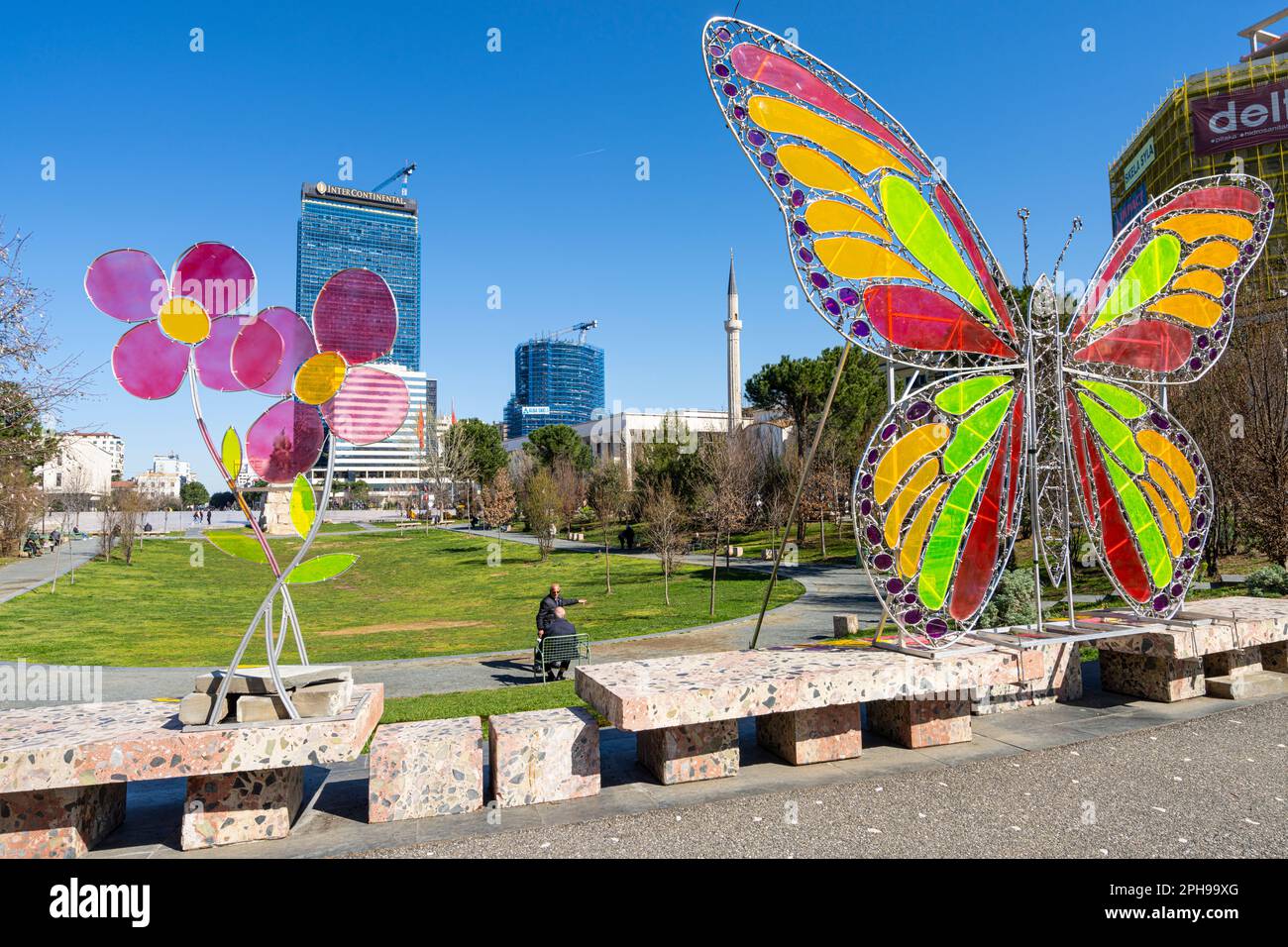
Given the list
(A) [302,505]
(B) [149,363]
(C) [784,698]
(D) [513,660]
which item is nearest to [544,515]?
(D) [513,660]

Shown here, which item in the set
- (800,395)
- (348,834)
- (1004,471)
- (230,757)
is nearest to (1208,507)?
(1004,471)

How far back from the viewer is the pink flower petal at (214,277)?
5.25 m

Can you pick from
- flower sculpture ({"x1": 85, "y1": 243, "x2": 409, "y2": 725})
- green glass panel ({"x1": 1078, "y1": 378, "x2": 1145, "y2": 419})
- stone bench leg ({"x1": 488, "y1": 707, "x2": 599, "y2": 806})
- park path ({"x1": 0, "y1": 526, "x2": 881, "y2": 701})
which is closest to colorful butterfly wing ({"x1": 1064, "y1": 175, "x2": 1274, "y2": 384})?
green glass panel ({"x1": 1078, "y1": 378, "x2": 1145, "y2": 419})

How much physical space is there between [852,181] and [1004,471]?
2872mm

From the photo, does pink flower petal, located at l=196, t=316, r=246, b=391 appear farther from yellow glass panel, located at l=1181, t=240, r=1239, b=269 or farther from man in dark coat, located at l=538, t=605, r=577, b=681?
yellow glass panel, located at l=1181, t=240, r=1239, b=269

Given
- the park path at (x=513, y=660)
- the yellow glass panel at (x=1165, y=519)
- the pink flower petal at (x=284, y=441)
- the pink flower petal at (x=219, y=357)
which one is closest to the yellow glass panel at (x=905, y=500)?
the yellow glass panel at (x=1165, y=519)

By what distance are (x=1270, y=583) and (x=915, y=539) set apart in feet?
26.1

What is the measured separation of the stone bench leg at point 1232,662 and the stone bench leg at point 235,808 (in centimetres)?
919

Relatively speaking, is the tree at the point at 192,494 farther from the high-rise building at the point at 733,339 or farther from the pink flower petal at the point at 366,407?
the pink flower petal at the point at 366,407

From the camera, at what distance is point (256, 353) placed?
5.49 m

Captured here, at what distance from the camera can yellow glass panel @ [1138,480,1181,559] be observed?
770 cm

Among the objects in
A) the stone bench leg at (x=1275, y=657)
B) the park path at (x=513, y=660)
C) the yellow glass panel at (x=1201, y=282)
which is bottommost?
the park path at (x=513, y=660)

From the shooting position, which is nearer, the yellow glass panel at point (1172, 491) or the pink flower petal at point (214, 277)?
the pink flower petal at point (214, 277)
